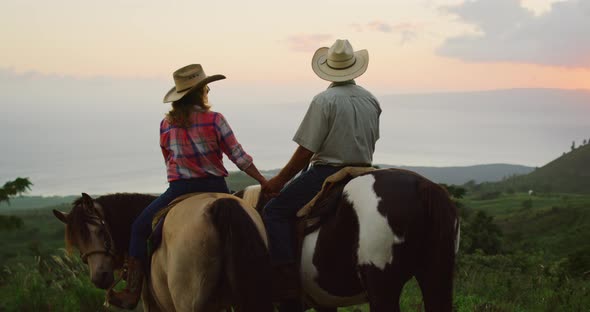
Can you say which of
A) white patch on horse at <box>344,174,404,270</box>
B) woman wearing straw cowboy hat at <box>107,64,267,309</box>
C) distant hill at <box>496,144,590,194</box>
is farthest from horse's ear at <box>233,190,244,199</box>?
distant hill at <box>496,144,590,194</box>

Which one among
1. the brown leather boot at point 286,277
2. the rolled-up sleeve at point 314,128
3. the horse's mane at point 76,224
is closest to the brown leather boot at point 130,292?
the horse's mane at point 76,224

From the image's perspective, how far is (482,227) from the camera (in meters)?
22.3

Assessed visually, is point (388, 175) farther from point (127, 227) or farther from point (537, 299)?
point (537, 299)

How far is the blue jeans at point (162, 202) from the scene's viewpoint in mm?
5633

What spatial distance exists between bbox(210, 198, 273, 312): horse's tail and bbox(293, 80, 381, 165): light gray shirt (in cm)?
91

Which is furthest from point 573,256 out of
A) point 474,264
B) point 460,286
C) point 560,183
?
point 560,183

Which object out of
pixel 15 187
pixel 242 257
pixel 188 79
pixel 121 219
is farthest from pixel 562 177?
pixel 242 257

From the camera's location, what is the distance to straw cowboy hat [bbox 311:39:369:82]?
554cm

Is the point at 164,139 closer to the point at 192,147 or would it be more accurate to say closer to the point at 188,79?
the point at 192,147

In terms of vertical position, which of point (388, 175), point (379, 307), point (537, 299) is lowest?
point (537, 299)

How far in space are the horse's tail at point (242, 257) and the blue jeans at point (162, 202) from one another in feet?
2.35

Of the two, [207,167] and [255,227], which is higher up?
[207,167]

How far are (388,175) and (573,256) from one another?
40.2ft

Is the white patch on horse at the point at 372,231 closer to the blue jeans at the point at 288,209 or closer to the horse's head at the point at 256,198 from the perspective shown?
the blue jeans at the point at 288,209
